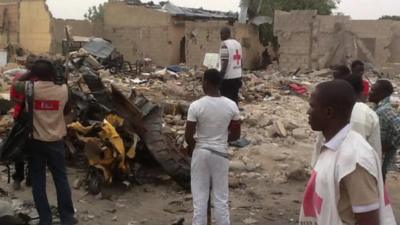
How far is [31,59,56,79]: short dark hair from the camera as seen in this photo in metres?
4.75

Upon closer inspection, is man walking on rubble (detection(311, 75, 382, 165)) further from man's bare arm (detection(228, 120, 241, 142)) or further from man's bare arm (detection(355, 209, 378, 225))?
man's bare arm (detection(355, 209, 378, 225))

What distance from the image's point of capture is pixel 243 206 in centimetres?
612

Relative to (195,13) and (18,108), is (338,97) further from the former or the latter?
(195,13)

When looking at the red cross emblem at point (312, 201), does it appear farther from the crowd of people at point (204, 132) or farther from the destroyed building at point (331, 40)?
the destroyed building at point (331, 40)

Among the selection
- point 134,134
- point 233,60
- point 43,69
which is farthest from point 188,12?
point 43,69

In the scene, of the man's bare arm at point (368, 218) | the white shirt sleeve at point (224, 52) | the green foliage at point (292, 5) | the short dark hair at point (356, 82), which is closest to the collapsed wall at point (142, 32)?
the green foliage at point (292, 5)

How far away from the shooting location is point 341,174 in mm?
2039

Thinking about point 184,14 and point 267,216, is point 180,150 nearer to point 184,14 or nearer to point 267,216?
point 267,216

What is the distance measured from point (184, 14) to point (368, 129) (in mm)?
23893

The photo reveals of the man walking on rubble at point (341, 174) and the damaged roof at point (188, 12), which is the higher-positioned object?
the damaged roof at point (188, 12)

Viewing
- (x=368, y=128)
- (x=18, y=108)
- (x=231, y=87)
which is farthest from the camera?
(x=231, y=87)

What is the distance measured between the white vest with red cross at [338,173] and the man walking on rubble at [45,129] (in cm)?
309

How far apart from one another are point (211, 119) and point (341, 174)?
2477 millimetres

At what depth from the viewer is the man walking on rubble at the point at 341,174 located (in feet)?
6.61
